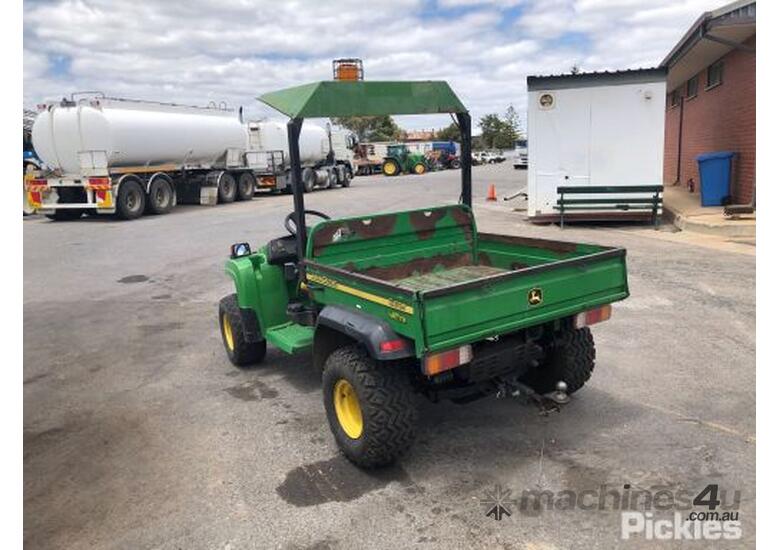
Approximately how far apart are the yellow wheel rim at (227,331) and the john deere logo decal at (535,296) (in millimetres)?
2999

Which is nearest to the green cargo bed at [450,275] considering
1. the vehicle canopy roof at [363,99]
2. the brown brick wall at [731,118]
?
the vehicle canopy roof at [363,99]

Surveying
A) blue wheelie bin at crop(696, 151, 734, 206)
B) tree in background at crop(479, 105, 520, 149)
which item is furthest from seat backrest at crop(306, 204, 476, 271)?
tree in background at crop(479, 105, 520, 149)

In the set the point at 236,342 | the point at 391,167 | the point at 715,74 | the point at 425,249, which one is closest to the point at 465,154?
the point at 425,249

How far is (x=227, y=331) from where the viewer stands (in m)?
5.92

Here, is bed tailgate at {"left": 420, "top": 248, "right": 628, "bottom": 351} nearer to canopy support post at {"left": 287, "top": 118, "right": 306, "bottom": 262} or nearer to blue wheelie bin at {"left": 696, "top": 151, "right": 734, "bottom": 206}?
canopy support post at {"left": 287, "top": 118, "right": 306, "bottom": 262}

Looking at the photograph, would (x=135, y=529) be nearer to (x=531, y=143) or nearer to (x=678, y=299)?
(x=678, y=299)

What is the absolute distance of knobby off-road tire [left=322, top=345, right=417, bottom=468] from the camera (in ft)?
11.9

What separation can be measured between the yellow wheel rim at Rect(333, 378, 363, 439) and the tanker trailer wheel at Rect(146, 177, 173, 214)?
16.8 meters

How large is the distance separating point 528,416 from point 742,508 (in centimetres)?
146

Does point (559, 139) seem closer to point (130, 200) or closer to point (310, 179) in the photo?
point (130, 200)

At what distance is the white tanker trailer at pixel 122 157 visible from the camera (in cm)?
1742

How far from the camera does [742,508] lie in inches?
129
